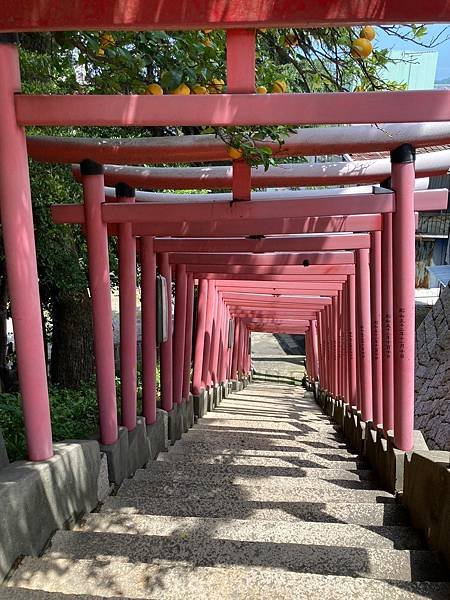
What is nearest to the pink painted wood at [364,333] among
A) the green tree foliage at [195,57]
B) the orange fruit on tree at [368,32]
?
the green tree foliage at [195,57]

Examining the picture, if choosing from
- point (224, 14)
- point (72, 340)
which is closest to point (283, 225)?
Answer: point (224, 14)

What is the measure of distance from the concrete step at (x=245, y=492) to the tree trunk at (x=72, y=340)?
4498 mm

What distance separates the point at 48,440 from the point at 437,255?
19.6m

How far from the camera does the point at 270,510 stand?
3588 millimetres

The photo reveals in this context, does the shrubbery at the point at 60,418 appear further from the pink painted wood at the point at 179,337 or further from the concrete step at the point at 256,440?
the concrete step at the point at 256,440

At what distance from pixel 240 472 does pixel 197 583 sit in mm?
2516

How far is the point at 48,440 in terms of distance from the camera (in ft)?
9.82

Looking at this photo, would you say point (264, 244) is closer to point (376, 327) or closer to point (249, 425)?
point (376, 327)

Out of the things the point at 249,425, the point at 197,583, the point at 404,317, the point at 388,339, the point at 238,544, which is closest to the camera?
the point at 197,583

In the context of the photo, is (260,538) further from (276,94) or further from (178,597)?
(276,94)

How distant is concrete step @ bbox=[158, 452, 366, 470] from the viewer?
17.7 feet

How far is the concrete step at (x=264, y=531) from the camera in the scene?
2875 mm

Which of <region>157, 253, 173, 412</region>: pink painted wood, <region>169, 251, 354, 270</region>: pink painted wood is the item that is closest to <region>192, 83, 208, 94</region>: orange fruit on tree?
<region>157, 253, 173, 412</region>: pink painted wood

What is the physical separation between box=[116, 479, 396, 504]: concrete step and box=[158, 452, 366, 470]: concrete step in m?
0.92
